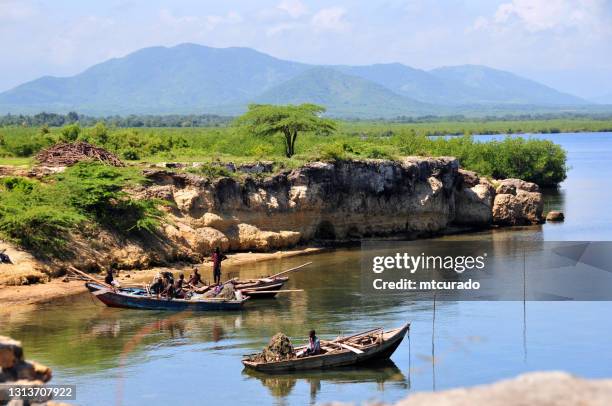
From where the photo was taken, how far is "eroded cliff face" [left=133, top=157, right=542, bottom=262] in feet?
148

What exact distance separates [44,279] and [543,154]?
168 feet

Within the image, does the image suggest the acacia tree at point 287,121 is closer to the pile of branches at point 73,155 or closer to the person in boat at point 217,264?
the pile of branches at point 73,155

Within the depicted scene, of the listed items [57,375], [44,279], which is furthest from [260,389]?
[44,279]

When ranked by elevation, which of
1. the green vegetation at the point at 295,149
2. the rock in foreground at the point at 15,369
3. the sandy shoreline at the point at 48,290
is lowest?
the sandy shoreline at the point at 48,290

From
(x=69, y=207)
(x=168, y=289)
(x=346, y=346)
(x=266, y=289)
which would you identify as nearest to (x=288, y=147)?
(x=69, y=207)

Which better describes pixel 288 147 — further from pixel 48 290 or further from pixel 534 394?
pixel 534 394

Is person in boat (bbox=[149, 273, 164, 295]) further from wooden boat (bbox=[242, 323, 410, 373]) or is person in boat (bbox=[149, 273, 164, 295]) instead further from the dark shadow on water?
the dark shadow on water

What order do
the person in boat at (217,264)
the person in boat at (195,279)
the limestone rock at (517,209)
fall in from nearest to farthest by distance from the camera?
1. the person in boat at (195,279)
2. the person in boat at (217,264)
3. the limestone rock at (517,209)

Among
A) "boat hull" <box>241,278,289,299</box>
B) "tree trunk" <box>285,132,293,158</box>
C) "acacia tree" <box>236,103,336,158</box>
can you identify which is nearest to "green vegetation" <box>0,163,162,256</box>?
"boat hull" <box>241,278,289,299</box>

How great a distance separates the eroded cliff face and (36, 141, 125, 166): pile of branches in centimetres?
256

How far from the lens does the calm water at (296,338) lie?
78.9ft

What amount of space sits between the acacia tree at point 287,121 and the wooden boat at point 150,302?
22.9m

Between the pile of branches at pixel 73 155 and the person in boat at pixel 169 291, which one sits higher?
the pile of branches at pixel 73 155

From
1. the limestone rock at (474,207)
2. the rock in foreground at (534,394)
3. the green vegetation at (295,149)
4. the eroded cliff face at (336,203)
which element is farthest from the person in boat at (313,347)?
the limestone rock at (474,207)
